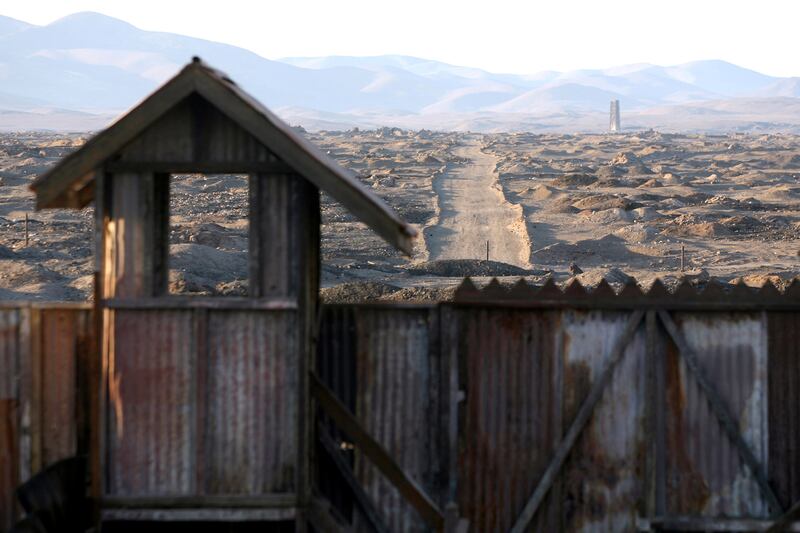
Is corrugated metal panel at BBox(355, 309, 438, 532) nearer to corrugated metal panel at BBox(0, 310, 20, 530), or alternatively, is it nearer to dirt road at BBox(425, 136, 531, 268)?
corrugated metal panel at BBox(0, 310, 20, 530)

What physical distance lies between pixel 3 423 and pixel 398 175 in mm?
47650

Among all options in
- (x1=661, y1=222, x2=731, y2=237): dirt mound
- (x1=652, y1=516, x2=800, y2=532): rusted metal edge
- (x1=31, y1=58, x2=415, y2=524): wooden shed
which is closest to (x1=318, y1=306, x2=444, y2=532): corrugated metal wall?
(x1=31, y1=58, x2=415, y2=524): wooden shed

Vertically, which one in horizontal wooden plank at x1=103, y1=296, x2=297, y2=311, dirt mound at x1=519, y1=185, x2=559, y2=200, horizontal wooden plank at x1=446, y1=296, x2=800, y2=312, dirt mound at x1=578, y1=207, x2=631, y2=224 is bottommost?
horizontal wooden plank at x1=446, y1=296, x2=800, y2=312

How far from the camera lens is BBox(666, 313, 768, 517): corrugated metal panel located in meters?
7.92

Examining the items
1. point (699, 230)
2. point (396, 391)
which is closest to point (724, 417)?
point (396, 391)

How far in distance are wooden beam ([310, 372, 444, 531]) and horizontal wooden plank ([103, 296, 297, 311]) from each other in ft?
1.68

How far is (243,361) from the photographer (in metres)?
7.31

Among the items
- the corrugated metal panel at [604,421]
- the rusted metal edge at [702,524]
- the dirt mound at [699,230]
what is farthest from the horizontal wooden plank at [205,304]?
the dirt mound at [699,230]

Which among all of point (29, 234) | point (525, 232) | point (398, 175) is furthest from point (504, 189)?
A: point (29, 234)

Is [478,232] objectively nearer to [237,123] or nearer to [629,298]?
[629,298]

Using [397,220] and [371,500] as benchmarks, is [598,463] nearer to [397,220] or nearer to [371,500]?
[371,500]

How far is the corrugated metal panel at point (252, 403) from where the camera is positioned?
7.30m

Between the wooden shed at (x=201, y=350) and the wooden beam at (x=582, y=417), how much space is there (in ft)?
5.22

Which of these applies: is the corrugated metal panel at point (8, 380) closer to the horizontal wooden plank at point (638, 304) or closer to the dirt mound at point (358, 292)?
the horizontal wooden plank at point (638, 304)
